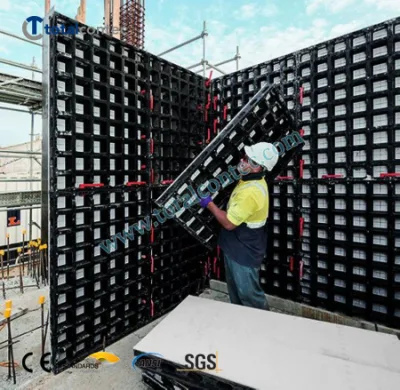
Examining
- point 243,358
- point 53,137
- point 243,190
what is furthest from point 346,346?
point 53,137

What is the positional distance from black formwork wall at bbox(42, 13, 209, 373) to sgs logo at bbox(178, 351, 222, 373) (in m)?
1.30

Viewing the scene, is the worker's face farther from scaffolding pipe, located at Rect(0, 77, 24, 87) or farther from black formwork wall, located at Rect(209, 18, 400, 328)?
scaffolding pipe, located at Rect(0, 77, 24, 87)

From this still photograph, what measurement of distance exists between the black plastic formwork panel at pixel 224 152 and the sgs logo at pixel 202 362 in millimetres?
1279

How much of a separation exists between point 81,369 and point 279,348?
1.88 metres

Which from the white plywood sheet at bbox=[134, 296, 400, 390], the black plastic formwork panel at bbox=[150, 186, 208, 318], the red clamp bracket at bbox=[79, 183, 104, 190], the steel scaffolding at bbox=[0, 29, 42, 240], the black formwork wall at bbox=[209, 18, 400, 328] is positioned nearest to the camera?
the white plywood sheet at bbox=[134, 296, 400, 390]

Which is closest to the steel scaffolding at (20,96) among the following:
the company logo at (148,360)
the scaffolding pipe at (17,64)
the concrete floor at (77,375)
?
the scaffolding pipe at (17,64)

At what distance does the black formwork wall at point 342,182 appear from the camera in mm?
3102

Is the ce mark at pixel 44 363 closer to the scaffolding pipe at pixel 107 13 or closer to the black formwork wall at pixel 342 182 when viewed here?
the black formwork wall at pixel 342 182

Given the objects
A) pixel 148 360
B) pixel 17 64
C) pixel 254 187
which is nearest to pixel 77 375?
pixel 148 360

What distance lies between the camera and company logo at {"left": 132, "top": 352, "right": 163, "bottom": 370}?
2.19 meters

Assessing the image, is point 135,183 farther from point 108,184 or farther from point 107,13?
point 107,13

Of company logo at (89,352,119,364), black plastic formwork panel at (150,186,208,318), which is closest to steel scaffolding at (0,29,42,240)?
black plastic formwork panel at (150,186,208,318)

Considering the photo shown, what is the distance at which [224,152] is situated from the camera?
10.2 feet

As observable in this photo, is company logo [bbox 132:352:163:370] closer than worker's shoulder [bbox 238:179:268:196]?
Yes
